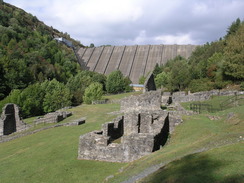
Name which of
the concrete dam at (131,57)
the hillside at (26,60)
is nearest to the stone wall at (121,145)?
the hillside at (26,60)

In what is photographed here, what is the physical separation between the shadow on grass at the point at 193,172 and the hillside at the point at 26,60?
238 ft

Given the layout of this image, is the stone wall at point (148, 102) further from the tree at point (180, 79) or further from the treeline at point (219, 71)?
the tree at point (180, 79)

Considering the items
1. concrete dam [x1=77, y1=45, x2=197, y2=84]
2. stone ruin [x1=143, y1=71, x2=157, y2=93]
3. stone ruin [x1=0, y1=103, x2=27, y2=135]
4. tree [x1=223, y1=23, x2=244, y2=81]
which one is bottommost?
stone ruin [x1=0, y1=103, x2=27, y2=135]

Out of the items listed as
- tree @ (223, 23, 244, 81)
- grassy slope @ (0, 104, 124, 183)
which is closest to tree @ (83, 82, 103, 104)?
tree @ (223, 23, 244, 81)

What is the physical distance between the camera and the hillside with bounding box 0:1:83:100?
79.2m

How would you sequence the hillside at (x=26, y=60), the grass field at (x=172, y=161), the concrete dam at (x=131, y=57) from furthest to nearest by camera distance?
the concrete dam at (x=131, y=57), the hillside at (x=26, y=60), the grass field at (x=172, y=161)

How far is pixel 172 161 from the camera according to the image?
10.4 m

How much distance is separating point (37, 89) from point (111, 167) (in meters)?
57.2

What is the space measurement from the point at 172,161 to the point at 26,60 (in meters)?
99.3

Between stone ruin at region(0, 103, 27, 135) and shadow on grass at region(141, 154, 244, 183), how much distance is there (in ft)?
102

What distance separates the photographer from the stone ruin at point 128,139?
1403cm

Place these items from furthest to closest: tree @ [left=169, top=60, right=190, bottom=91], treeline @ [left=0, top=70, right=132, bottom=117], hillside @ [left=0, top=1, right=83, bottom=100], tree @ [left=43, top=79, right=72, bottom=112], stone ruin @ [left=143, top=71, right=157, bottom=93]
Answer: hillside @ [left=0, top=1, right=83, bottom=100], tree @ [left=43, top=79, right=72, bottom=112], treeline @ [left=0, top=70, right=132, bottom=117], tree @ [left=169, top=60, right=190, bottom=91], stone ruin @ [left=143, top=71, right=157, bottom=93]

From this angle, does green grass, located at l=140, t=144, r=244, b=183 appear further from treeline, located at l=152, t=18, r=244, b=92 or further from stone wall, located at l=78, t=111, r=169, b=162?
treeline, located at l=152, t=18, r=244, b=92

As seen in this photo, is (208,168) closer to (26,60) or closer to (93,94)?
(93,94)
